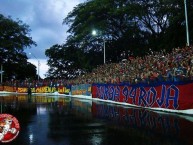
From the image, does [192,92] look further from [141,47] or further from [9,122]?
[141,47]

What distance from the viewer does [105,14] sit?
192ft

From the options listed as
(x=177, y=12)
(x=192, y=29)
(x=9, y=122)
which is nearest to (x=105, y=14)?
(x=177, y=12)

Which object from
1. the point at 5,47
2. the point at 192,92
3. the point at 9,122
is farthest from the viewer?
the point at 5,47

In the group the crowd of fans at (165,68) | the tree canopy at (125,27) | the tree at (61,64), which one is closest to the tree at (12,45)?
the tree at (61,64)

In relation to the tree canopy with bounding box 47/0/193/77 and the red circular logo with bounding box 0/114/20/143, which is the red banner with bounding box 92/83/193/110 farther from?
the tree canopy with bounding box 47/0/193/77

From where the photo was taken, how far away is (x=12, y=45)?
97.4m

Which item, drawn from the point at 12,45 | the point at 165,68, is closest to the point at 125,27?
the point at 165,68

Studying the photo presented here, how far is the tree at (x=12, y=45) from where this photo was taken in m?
97.3

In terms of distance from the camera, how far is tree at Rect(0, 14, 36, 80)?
319 feet

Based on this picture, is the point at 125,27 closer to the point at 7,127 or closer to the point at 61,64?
the point at 61,64

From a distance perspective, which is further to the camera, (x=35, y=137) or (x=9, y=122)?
(x=35, y=137)

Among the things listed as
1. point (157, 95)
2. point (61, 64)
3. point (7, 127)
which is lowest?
point (7, 127)

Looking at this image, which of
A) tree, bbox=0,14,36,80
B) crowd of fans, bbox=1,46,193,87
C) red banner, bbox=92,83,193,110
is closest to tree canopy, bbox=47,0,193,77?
crowd of fans, bbox=1,46,193,87

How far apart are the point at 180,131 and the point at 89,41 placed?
49856 mm
